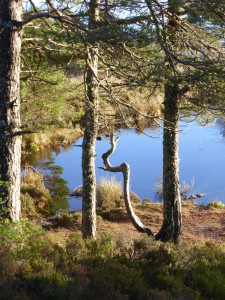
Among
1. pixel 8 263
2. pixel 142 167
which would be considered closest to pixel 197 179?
pixel 142 167

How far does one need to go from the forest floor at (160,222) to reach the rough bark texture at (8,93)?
4.72 m

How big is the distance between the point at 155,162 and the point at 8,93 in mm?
14571

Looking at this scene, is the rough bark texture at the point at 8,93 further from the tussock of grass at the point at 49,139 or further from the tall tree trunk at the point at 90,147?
the tussock of grass at the point at 49,139

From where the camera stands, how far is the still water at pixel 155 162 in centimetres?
1642

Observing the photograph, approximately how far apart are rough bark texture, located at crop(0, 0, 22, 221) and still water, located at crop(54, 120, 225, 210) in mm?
8656

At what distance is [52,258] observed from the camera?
4746mm

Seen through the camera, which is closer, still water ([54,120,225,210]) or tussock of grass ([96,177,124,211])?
tussock of grass ([96,177,124,211])

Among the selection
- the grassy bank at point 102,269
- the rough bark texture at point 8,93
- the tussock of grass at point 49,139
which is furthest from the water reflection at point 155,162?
the grassy bank at point 102,269

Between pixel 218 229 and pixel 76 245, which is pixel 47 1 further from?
pixel 218 229

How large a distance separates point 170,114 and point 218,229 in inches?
182

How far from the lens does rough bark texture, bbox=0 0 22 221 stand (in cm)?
562

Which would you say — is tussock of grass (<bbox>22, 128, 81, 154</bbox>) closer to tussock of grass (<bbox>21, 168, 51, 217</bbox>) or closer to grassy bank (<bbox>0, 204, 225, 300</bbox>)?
tussock of grass (<bbox>21, 168, 51, 217</bbox>)

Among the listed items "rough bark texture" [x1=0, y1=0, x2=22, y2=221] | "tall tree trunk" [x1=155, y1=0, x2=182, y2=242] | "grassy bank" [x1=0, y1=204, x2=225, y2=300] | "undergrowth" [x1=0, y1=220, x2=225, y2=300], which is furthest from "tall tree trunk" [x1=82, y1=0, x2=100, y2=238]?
"undergrowth" [x1=0, y1=220, x2=225, y2=300]

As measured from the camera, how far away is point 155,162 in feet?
64.6
